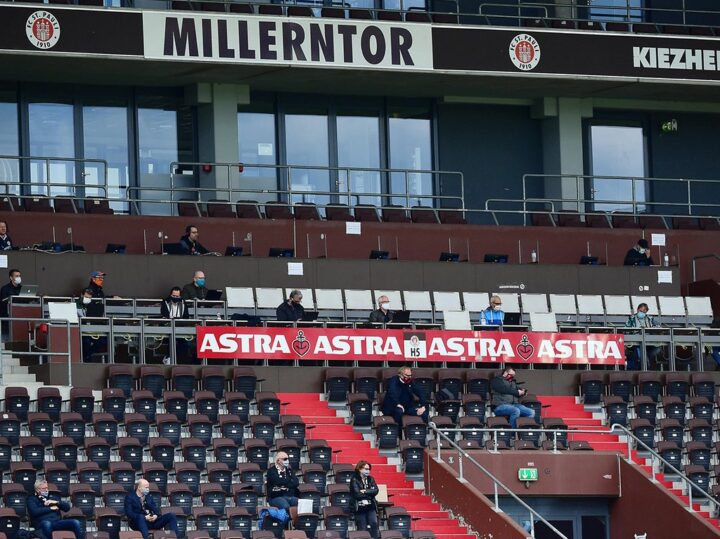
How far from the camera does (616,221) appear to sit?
32281 mm

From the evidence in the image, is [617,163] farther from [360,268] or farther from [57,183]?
[57,183]

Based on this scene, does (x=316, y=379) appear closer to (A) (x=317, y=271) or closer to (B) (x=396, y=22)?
(A) (x=317, y=271)

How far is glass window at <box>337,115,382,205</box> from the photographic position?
108ft

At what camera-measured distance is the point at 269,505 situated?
20.7 meters

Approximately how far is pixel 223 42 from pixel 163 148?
10.3 feet

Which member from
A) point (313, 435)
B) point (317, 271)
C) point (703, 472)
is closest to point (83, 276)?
point (317, 271)

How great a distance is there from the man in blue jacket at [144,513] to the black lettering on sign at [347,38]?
40.4 feet

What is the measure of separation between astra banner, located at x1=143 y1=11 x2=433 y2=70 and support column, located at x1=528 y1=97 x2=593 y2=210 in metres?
4.02

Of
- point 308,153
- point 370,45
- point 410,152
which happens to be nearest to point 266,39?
point 370,45

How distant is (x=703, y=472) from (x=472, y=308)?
5976 millimetres

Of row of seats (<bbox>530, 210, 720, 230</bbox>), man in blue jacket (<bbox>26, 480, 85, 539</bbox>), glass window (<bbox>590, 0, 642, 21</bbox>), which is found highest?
glass window (<bbox>590, 0, 642, 21</bbox>)

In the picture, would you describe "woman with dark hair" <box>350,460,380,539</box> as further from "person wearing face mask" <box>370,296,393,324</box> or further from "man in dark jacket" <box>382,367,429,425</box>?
"person wearing face mask" <box>370,296,393,324</box>

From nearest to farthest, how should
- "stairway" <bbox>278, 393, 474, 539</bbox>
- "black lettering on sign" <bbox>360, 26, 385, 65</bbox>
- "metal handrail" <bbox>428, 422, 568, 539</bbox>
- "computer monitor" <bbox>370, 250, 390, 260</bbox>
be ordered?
"metal handrail" <bbox>428, 422, 568, 539</bbox> < "stairway" <bbox>278, 393, 474, 539</bbox> < "computer monitor" <bbox>370, 250, 390, 260</bbox> < "black lettering on sign" <bbox>360, 26, 385, 65</bbox>

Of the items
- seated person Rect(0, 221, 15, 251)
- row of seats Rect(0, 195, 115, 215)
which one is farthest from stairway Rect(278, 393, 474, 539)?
row of seats Rect(0, 195, 115, 215)
